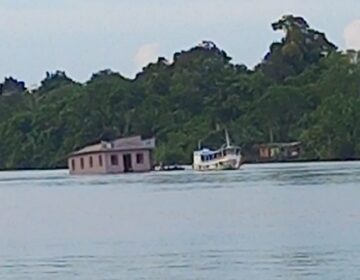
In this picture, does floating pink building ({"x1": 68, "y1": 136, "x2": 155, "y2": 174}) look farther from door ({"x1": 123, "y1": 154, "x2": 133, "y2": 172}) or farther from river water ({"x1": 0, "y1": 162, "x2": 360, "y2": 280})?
river water ({"x1": 0, "y1": 162, "x2": 360, "y2": 280})

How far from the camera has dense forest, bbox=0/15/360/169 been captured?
91438 millimetres

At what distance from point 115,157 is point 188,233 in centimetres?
5553

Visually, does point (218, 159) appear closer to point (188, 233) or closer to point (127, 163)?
point (127, 163)

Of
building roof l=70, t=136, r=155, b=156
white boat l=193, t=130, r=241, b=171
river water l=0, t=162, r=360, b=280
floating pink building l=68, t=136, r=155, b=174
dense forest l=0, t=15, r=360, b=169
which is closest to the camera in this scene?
river water l=0, t=162, r=360, b=280

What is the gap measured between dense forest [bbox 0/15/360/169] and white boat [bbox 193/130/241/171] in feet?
19.4

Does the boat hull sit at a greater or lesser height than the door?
lesser

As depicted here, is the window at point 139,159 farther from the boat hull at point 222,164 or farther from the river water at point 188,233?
the river water at point 188,233

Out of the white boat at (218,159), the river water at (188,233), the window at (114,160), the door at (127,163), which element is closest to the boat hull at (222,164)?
the white boat at (218,159)

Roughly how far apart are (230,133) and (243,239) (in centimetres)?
6223

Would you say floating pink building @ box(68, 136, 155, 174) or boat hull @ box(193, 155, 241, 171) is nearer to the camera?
boat hull @ box(193, 155, 241, 171)

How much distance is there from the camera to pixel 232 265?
1043 inches

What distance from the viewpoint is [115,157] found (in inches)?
3516

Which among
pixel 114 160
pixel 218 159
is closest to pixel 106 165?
pixel 114 160

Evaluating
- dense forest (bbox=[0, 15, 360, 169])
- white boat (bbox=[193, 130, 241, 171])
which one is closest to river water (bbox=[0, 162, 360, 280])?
white boat (bbox=[193, 130, 241, 171])
